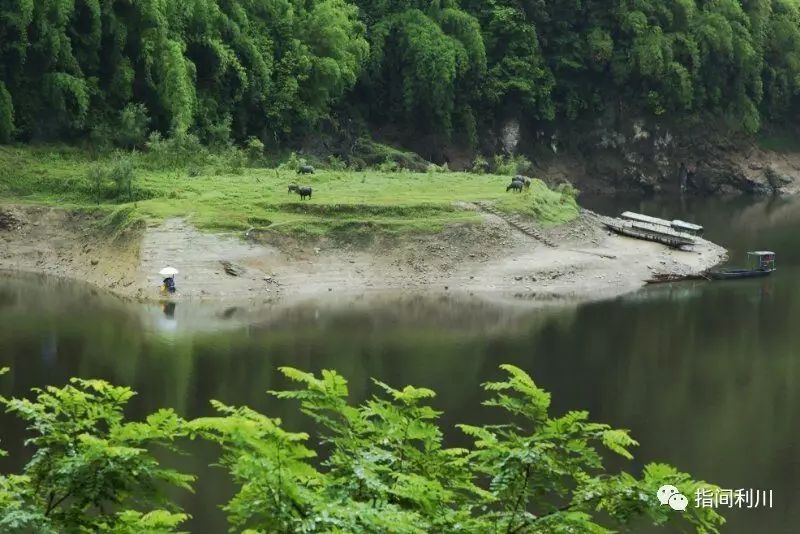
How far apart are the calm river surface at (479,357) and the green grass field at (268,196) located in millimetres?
5885

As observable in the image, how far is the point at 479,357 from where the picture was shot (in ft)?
124

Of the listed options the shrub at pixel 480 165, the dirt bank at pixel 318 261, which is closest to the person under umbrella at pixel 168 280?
the dirt bank at pixel 318 261

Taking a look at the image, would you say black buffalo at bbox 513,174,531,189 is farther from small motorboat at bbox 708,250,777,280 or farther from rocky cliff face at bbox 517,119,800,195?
rocky cliff face at bbox 517,119,800,195

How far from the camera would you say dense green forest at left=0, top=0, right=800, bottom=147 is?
60250 mm

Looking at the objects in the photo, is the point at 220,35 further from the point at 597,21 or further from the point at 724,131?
the point at 724,131

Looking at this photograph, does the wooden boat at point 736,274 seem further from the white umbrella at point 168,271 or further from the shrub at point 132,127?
the shrub at point 132,127

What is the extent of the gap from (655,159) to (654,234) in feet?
102

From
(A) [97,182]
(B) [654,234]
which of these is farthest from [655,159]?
(A) [97,182]

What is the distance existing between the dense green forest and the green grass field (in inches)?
171

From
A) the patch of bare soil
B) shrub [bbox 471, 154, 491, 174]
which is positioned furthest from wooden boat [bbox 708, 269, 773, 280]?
the patch of bare soil

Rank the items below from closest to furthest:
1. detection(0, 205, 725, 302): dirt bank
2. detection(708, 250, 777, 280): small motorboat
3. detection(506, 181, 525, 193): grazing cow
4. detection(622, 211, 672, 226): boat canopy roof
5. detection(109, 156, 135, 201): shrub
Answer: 1. detection(0, 205, 725, 302): dirt bank
2. detection(708, 250, 777, 280): small motorboat
3. detection(109, 156, 135, 201): shrub
4. detection(506, 181, 525, 193): grazing cow
5. detection(622, 211, 672, 226): boat canopy roof

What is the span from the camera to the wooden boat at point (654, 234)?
58.8 meters

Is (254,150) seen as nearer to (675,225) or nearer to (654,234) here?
(654,234)

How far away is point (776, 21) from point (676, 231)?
38.4 m
